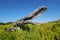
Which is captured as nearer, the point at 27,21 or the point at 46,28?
the point at 46,28

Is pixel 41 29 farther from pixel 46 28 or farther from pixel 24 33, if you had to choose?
pixel 24 33

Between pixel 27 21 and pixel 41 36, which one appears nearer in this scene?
pixel 41 36

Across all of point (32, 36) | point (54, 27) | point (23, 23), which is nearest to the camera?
point (32, 36)

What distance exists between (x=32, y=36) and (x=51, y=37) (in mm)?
1233

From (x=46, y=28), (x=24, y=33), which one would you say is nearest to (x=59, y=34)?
(x=46, y=28)

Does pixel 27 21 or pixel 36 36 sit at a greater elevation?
pixel 27 21

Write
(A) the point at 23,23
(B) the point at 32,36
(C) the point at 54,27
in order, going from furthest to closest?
(A) the point at 23,23, (C) the point at 54,27, (B) the point at 32,36

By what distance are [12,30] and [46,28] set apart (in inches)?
91.5

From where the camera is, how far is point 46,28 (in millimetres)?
13164

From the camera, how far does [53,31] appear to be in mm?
12422

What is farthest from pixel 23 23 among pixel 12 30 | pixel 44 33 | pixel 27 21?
pixel 44 33

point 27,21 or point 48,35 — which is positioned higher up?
point 27,21

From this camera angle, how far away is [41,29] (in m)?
12.9

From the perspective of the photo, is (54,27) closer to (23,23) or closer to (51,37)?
(51,37)
